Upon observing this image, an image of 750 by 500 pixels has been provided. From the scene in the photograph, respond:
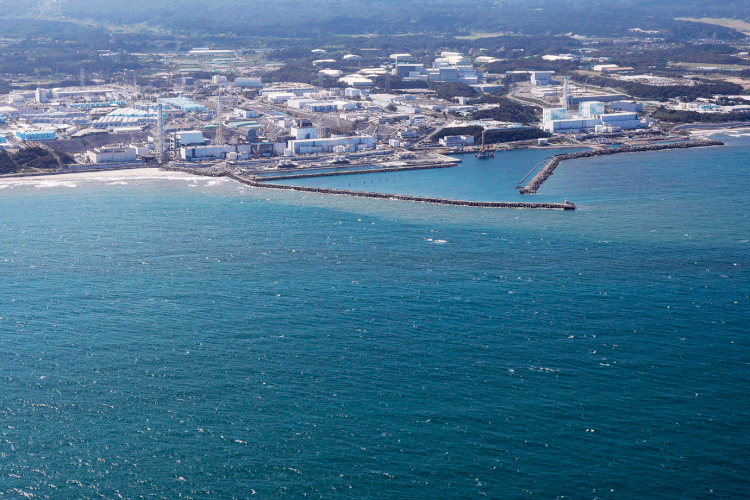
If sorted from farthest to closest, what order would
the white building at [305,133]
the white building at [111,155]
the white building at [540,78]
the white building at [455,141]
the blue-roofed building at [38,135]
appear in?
the white building at [540,78] → the white building at [455,141] → the white building at [305,133] → the blue-roofed building at [38,135] → the white building at [111,155]

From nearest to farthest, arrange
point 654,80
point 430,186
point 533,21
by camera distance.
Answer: point 430,186, point 654,80, point 533,21

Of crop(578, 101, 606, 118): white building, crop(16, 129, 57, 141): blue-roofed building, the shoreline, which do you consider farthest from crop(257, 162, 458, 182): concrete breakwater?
crop(578, 101, 606, 118): white building

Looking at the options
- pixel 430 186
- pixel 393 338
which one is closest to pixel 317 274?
pixel 393 338

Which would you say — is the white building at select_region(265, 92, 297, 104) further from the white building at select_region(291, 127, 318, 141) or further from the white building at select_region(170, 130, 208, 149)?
the white building at select_region(170, 130, 208, 149)

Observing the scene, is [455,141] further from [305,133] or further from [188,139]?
[188,139]

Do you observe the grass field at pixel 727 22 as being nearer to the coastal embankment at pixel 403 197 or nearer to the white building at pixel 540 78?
the white building at pixel 540 78

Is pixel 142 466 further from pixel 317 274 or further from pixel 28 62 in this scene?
pixel 28 62

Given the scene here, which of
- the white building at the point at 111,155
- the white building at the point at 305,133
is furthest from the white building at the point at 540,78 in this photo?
the white building at the point at 111,155

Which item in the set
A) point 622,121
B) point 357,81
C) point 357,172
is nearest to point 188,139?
point 357,172
